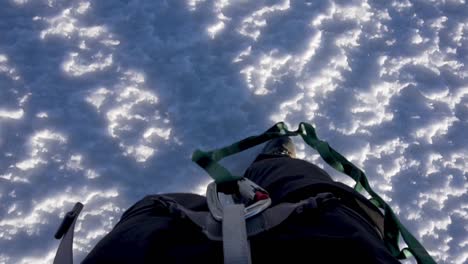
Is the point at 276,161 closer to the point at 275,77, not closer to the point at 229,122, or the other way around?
the point at 229,122

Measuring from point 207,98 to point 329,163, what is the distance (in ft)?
2.34

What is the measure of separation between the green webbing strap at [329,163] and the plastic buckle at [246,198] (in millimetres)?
69

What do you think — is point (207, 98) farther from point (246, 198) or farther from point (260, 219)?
point (260, 219)

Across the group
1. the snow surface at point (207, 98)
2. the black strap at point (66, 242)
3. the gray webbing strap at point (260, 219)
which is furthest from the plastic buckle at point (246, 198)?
the snow surface at point (207, 98)

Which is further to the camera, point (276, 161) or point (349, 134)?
point (349, 134)

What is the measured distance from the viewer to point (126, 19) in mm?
2848

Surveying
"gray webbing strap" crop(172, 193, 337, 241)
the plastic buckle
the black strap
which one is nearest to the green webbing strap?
the plastic buckle

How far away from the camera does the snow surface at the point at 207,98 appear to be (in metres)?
2.21

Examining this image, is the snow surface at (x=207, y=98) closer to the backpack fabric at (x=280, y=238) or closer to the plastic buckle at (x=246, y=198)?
the plastic buckle at (x=246, y=198)

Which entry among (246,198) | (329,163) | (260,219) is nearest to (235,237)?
(260,219)

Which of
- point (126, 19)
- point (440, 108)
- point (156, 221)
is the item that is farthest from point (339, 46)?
point (156, 221)

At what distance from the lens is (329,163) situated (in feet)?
7.31

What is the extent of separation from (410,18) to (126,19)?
1660 millimetres

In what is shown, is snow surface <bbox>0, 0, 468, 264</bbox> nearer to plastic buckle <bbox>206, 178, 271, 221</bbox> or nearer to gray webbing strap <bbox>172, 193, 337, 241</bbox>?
plastic buckle <bbox>206, 178, 271, 221</bbox>
